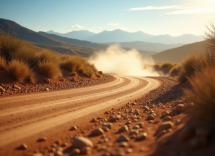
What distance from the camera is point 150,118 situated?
5.14 meters

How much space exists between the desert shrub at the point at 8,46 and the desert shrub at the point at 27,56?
0.33 metres

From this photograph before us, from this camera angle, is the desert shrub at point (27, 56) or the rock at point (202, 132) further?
the desert shrub at point (27, 56)

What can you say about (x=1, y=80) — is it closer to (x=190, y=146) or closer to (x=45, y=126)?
(x=45, y=126)

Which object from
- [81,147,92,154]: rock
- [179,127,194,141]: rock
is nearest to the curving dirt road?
[81,147,92,154]: rock

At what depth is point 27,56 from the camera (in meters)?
12.2

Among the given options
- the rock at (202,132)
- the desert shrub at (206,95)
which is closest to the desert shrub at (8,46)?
the desert shrub at (206,95)

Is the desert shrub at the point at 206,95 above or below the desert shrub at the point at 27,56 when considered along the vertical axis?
below

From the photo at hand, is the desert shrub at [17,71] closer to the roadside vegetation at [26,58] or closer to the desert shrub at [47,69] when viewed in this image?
the roadside vegetation at [26,58]

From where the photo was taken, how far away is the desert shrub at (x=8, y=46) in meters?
11.8

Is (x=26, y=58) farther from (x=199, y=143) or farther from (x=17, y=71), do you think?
(x=199, y=143)

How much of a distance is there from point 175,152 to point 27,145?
9.85 feet

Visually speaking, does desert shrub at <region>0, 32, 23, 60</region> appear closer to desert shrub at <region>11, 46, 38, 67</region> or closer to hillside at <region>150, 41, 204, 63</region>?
desert shrub at <region>11, 46, 38, 67</region>

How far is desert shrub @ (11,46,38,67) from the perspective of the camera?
11784 mm

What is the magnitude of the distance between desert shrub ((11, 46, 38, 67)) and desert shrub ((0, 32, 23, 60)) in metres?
0.33
